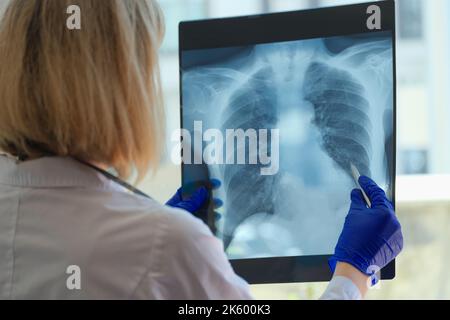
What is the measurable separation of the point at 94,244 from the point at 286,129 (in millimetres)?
486

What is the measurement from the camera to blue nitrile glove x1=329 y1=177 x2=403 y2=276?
3.27 ft

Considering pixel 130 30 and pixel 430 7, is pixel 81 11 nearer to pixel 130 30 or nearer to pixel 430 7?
pixel 130 30

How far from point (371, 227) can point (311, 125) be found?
22 centimetres

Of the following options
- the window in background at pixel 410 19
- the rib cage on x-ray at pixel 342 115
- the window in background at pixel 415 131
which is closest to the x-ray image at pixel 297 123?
the rib cage on x-ray at pixel 342 115

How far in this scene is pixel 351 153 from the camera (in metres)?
1.12

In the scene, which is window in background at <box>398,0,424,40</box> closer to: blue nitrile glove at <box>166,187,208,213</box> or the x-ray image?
the x-ray image

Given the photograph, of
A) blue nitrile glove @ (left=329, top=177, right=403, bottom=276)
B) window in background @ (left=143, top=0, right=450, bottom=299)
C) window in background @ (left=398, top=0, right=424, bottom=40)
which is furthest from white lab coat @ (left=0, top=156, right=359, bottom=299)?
window in background @ (left=398, top=0, right=424, bottom=40)

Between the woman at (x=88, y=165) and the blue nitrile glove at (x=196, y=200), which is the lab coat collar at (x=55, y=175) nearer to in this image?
the woman at (x=88, y=165)

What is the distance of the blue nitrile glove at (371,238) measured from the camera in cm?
100

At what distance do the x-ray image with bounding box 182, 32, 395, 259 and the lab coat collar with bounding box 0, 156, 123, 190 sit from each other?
0.38 meters

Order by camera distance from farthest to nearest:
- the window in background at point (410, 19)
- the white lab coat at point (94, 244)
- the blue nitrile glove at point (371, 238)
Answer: the window in background at point (410, 19) < the blue nitrile glove at point (371, 238) < the white lab coat at point (94, 244)

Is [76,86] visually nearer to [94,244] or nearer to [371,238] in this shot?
[94,244]

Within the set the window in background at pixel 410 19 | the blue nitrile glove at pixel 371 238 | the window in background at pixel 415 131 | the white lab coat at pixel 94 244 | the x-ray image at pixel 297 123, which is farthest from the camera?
the window in background at pixel 410 19

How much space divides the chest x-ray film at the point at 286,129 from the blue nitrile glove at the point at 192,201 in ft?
0.07
